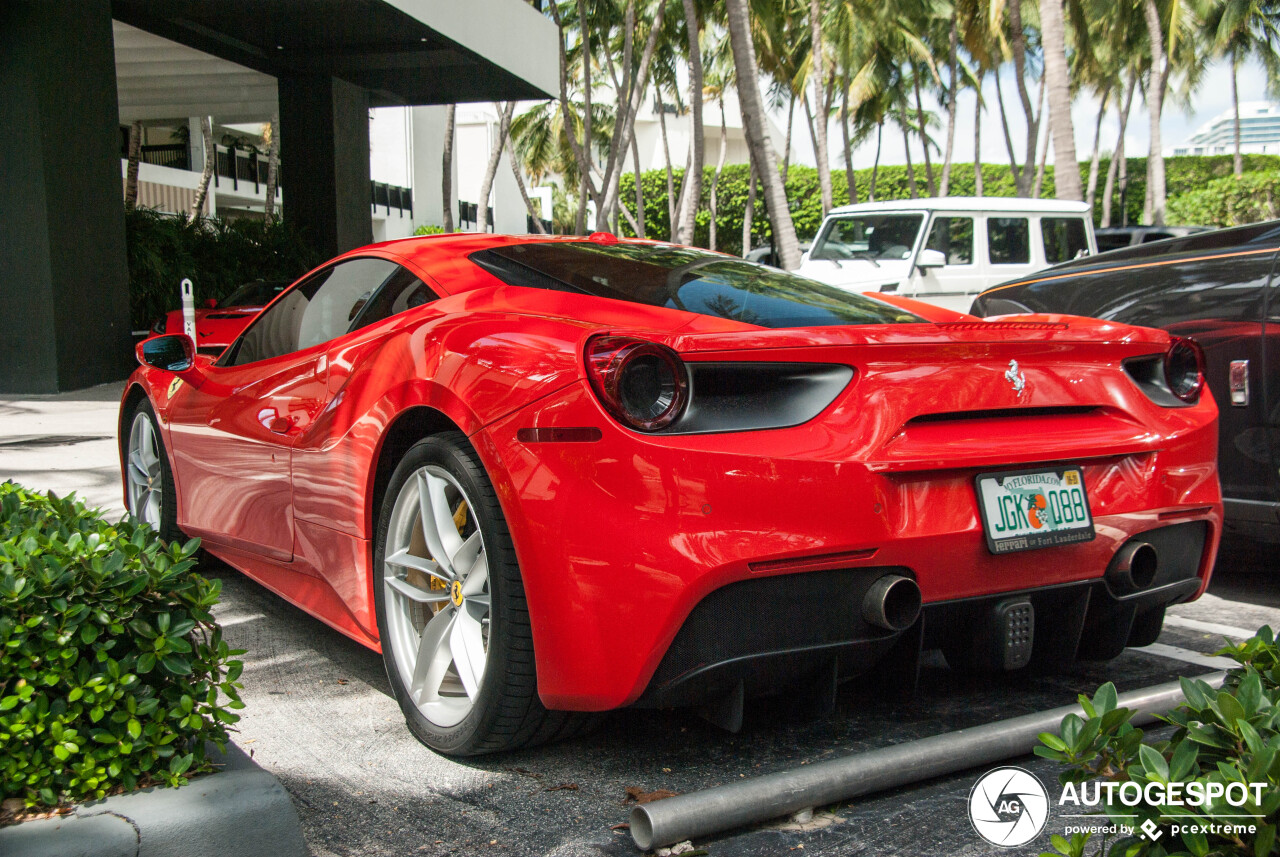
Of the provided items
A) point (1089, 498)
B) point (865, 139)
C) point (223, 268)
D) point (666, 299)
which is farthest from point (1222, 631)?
point (865, 139)

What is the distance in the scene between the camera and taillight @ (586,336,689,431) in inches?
88.5

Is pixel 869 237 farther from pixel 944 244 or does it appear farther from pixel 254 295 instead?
pixel 254 295

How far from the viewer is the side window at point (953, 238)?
1181 centimetres

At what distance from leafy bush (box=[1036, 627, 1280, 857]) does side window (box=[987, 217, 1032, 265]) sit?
11.2m

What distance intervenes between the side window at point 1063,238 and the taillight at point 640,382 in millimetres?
11238

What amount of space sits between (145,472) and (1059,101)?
41.8 ft

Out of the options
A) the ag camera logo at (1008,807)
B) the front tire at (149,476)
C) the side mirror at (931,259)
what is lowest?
the ag camera logo at (1008,807)

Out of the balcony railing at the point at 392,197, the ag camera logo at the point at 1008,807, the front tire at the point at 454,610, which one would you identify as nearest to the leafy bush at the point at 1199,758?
the ag camera logo at the point at 1008,807

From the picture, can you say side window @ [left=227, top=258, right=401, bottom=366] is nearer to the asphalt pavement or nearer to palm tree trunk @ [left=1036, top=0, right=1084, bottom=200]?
the asphalt pavement

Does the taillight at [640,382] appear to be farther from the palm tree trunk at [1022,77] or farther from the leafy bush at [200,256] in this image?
the palm tree trunk at [1022,77]

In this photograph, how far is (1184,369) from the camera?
119 inches

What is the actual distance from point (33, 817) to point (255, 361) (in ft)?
7.43

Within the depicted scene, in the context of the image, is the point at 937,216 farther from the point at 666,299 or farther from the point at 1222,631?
the point at 666,299

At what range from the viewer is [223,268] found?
17.2 m
